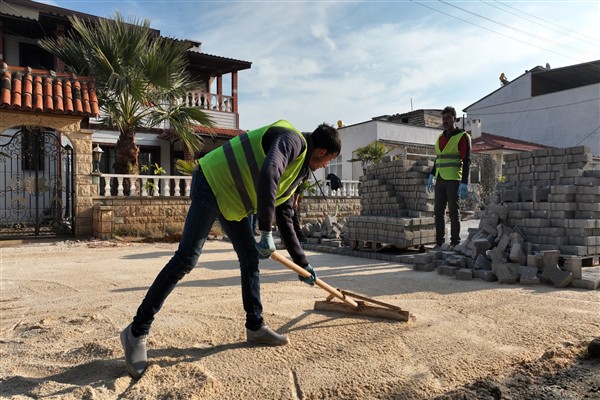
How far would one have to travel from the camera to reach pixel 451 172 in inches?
260

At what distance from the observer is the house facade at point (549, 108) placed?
2417cm

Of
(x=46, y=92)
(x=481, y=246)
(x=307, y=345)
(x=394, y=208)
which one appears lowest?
(x=307, y=345)

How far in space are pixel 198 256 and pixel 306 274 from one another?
0.76 meters

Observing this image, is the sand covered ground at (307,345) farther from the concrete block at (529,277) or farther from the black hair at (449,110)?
the black hair at (449,110)

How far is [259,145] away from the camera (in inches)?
98.9

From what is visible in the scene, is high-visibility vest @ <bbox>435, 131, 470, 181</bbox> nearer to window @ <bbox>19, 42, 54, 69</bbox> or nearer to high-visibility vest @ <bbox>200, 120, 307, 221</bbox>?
high-visibility vest @ <bbox>200, 120, 307, 221</bbox>

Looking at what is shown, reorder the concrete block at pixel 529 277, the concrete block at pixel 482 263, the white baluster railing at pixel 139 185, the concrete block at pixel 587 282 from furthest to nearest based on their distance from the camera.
→ 1. the white baluster railing at pixel 139 185
2. the concrete block at pixel 482 263
3. the concrete block at pixel 529 277
4. the concrete block at pixel 587 282

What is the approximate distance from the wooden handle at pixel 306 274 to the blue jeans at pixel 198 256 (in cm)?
19

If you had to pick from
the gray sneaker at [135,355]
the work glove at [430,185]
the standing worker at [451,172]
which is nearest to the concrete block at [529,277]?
the standing worker at [451,172]

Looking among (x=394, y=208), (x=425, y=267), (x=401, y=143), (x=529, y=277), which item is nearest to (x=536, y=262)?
(x=529, y=277)

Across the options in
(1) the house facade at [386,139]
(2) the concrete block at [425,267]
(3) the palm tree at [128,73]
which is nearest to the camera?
(2) the concrete block at [425,267]

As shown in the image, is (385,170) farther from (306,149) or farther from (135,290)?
(306,149)

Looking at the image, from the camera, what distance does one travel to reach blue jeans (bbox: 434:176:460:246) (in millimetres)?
6645

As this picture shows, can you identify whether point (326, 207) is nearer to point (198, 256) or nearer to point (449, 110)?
point (449, 110)
